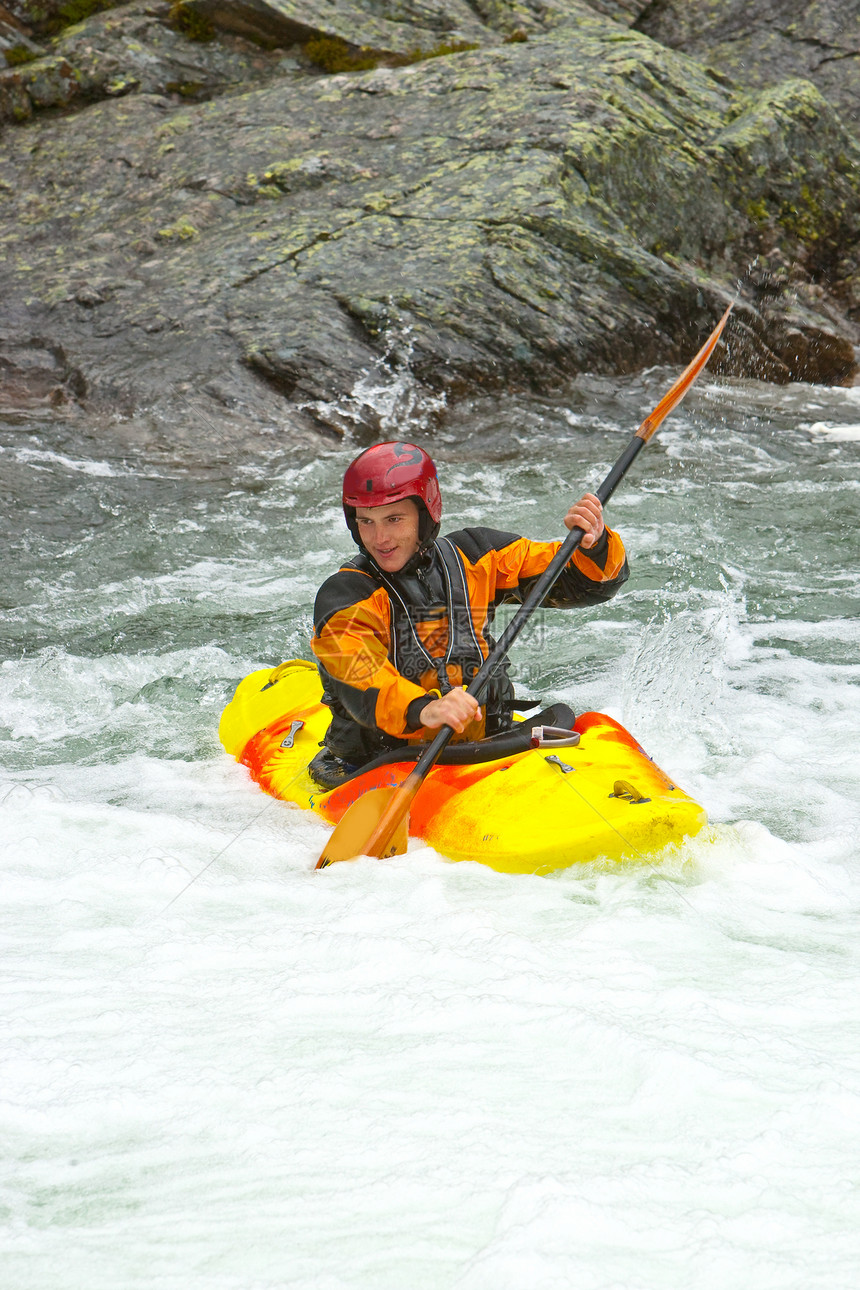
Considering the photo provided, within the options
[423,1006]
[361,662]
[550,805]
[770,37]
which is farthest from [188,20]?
[423,1006]

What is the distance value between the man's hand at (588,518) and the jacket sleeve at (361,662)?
65cm

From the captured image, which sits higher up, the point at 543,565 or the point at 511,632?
the point at 543,565

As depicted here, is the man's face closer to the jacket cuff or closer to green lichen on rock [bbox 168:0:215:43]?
the jacket cuff

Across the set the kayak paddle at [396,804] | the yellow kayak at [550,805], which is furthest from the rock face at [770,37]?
the yellow kayak at [550,805]

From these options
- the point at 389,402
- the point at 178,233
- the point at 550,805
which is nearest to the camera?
the point at 550,805

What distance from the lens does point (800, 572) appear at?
5.92 m

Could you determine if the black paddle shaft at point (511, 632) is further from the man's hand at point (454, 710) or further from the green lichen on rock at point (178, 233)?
the green lichen on rock at point (178, 233)

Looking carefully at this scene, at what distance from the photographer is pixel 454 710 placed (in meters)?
2.94

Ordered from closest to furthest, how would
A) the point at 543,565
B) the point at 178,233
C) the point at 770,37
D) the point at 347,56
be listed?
the point at 543,565 < the point at 178,233 < the point at 347,56 < the point at 770,37

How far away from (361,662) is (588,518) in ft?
2.68

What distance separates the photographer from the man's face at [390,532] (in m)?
3.16

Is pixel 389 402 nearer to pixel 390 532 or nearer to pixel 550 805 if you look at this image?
pixel 390 532

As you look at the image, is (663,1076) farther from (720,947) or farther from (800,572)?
(800,572)

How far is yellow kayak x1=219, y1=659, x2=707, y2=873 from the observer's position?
9.38ft
